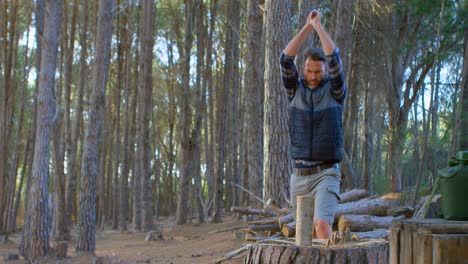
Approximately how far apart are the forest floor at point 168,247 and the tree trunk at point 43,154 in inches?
16.6

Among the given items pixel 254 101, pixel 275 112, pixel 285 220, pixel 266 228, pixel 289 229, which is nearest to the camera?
pixel 289 229

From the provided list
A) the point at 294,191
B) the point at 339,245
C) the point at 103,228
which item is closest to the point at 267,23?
the point at 294,191

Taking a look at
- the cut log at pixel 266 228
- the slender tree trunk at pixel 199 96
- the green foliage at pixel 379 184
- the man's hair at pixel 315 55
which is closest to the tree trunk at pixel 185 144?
the slender tree trunk at pixel 199 96

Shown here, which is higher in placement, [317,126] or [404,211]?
[317,126]

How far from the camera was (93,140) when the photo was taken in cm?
1205

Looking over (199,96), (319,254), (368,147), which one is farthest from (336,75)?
(368,147)

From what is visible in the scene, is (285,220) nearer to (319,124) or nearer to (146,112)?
(319,124)

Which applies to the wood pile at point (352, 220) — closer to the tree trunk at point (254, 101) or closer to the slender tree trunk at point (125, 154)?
the tree trunk at point (254, 101)

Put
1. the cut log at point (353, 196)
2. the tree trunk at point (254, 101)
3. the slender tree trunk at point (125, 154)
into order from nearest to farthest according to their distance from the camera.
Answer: the cut log at point (353, 196) → the tree trunk at point (254, 101) → the slender tree trunk at point (125, 154)

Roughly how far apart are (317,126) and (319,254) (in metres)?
1.12

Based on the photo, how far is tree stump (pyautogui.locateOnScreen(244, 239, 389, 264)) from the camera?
11.8ft

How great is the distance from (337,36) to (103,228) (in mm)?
13232

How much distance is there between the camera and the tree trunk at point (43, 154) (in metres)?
11.8

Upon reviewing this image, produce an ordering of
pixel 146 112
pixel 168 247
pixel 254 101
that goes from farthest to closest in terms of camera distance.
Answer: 1. pixel 146 112
2. pixel 168 247
3. pixel 254 101
